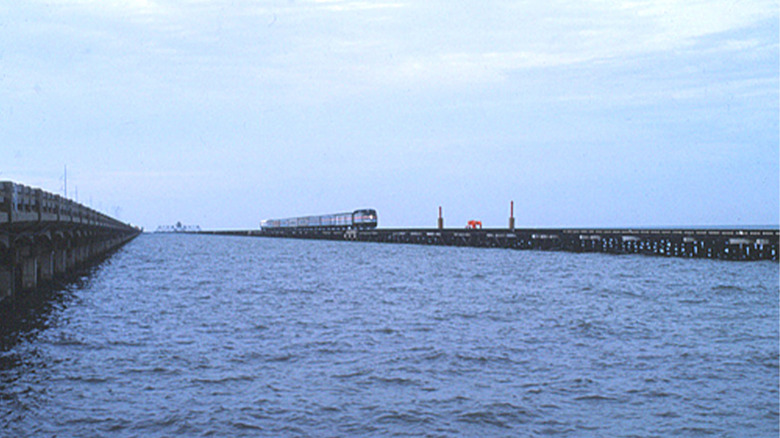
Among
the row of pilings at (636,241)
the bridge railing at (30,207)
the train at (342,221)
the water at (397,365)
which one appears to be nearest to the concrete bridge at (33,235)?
the bridge railing at (30,207)

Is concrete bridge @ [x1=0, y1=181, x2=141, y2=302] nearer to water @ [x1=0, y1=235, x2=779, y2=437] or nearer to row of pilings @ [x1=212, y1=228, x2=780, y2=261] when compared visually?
water @ [x1=0, y1=235, x2=779, y2=437]

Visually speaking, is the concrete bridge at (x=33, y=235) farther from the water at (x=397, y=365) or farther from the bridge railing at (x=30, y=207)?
the water at (x=397, y=365)

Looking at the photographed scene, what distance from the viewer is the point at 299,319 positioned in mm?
22750

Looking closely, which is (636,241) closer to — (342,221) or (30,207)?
(30,207)

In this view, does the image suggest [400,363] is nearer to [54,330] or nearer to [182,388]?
[182,388]

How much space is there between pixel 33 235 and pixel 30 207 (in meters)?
2.63

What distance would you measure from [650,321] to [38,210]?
18.7m

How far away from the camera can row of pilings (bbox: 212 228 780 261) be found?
Result: 51.0m

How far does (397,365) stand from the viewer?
15312mm

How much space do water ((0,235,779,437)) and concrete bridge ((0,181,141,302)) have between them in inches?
62.2

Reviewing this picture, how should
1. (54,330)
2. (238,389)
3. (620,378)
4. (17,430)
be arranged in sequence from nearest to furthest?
(17,430)
(238,389)
(620,378)
(54,330)

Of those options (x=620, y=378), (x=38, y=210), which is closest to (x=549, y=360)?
(x=620, y=378)

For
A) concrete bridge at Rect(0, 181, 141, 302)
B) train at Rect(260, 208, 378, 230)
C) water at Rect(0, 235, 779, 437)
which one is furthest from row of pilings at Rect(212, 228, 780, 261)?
concrete bridge at Rect(0, 181, 141, 302)

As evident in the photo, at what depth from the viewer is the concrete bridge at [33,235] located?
1905 cm
